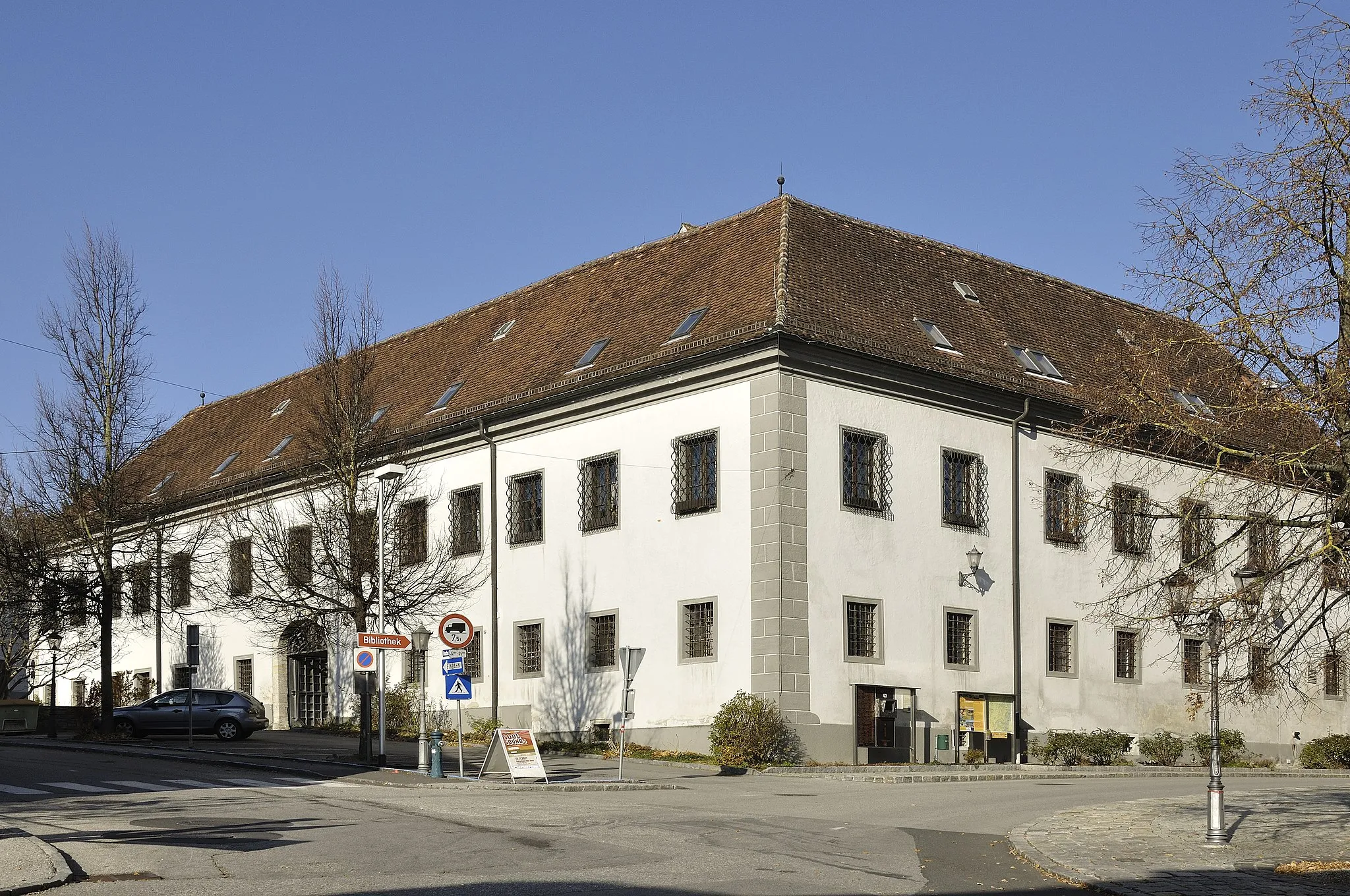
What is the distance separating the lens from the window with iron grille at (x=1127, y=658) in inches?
1437

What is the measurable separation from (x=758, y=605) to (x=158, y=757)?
11527 mm

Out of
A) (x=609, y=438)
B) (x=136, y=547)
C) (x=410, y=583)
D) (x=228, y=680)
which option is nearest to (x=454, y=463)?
(x=410, y=583)

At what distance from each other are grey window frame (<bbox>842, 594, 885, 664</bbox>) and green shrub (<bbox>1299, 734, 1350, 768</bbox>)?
1264 cm

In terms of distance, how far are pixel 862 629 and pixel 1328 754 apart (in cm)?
1334

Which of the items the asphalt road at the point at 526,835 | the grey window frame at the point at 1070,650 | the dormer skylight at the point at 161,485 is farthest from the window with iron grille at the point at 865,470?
the dormer skylight at the point at 161,485

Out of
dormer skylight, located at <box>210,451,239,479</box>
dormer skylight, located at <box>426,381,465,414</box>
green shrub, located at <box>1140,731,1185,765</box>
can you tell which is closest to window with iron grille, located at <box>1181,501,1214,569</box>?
green shrub, located at <box>1140,731,1185,765</box>

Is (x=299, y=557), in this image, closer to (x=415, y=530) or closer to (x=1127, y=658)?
(x=415, y=530)

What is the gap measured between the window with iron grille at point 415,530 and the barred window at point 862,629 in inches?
386

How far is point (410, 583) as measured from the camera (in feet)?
121

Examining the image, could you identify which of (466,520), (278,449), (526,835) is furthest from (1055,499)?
(278,449)

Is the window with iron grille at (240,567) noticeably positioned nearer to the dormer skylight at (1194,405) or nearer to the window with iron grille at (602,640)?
the window with iron grille at (602,640)

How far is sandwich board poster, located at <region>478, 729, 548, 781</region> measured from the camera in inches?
952

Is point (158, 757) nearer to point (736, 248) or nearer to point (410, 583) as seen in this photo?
point (410, 583)

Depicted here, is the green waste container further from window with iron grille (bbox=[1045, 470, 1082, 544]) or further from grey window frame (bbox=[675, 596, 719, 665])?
window with iron grille (bbox=[1045, 470, 1082, 544])
